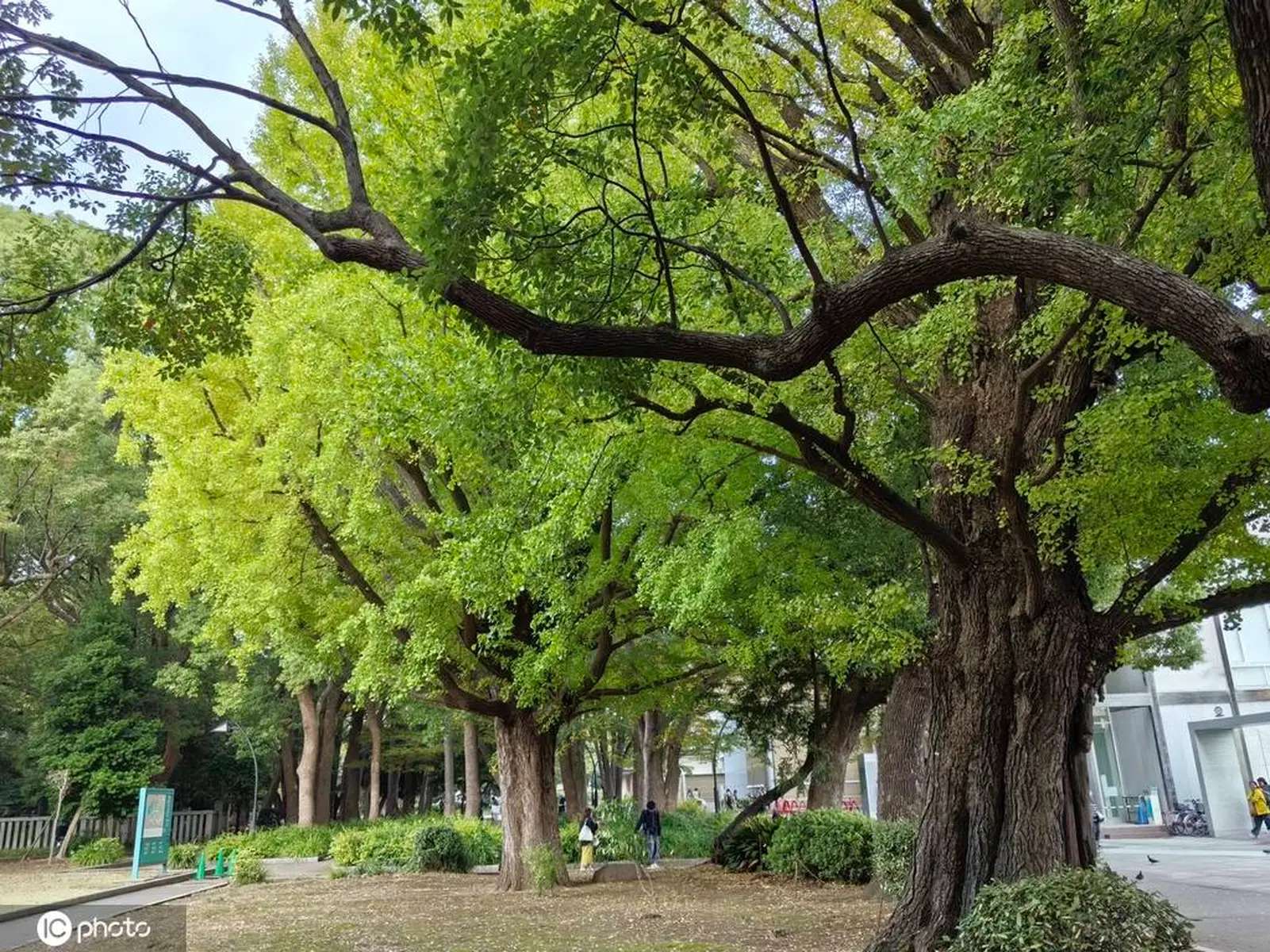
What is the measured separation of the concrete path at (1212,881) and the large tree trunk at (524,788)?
9072mm

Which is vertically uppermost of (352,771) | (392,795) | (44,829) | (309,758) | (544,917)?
(309,758)

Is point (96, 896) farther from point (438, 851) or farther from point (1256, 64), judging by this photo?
point (1256, 64)

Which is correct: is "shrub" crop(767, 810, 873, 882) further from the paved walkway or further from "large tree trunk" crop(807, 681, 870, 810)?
the paved walkway

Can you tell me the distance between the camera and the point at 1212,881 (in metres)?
13.8

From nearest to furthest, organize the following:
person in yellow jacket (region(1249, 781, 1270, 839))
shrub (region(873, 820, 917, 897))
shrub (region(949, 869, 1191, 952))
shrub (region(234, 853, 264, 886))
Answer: shrub (region(949, 869, 1191, 952)), shrub (region(873, 820, 917, 897)), shrub (region(234, 853, 264, 886)), person in yellow jacket (region(1249, 781, 1270, 839))

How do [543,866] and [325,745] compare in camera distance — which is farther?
[325,745]

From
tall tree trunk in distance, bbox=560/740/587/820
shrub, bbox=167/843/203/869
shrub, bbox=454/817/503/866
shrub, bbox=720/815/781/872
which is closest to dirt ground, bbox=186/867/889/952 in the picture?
shrub, bbox=720/815/781/872

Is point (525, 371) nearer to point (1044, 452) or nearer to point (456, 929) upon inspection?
point (1044, 452)

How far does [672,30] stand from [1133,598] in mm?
6144

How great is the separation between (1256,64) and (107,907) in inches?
648

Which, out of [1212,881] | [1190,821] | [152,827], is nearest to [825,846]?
[1212,881]

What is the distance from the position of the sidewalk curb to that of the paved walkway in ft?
0.24

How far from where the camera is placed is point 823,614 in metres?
10.5

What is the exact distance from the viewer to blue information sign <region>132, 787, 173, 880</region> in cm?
1864
